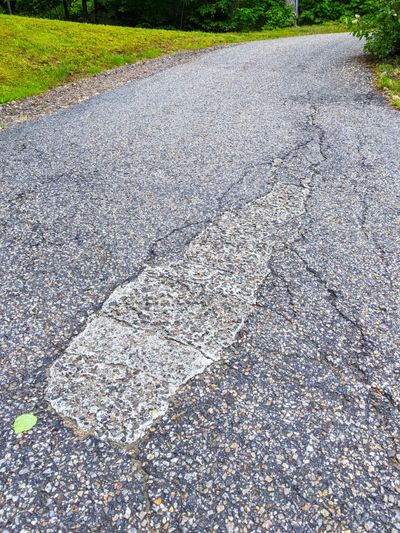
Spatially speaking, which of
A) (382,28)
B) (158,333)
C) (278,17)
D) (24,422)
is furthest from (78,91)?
(278,17)

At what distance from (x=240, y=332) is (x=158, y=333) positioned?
0.44 meters

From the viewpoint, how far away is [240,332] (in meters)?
2.17

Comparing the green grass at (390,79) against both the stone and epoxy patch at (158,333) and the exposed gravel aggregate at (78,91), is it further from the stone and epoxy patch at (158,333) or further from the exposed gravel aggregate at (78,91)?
the stone and epoxy patch at (158,333)

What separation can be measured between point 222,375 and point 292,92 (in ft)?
18.3

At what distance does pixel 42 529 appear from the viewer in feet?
4.57

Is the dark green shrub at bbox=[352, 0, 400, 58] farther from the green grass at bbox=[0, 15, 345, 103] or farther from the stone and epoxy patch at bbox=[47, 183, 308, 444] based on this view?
the stone and epoxy patch at bbox=[47, 183, 308, 444]

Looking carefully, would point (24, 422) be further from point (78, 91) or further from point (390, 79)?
point (390, 79)

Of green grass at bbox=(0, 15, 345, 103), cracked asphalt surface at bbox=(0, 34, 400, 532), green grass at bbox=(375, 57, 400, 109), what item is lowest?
cracked asphalt surface at bbox=(0, 34, 400, 532)

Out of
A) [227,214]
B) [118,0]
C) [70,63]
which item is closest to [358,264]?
[227,214]

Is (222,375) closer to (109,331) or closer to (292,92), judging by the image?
(109,331)

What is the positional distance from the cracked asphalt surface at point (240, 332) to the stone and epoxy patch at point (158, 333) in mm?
67

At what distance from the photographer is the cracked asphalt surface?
1.48 m

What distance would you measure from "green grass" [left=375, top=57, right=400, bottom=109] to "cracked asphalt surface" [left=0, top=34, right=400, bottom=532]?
1139mm

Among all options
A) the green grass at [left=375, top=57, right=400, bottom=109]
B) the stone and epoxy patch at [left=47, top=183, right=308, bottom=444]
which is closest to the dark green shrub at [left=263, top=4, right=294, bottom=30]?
the green grass at [left=375, top=57, right=400, bottom=109]
